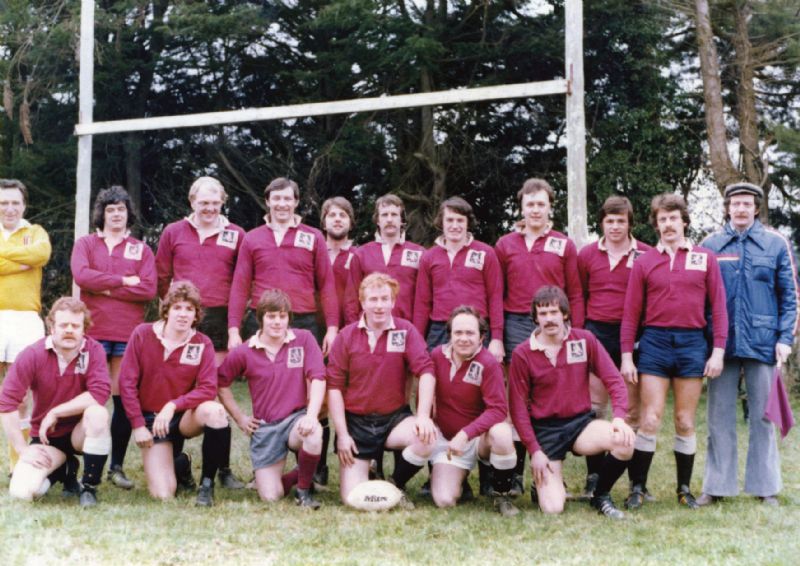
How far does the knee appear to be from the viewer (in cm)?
460

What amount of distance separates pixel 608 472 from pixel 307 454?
5.27 ft

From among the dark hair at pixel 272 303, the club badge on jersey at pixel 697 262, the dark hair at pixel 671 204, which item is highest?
the dark hair at pixel 671 204

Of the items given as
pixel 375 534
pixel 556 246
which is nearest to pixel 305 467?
pixel 375 534

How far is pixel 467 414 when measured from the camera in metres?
4.69

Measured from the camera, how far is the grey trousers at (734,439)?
471 cm

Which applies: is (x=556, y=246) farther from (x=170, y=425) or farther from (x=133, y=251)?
(x=133, y=251)

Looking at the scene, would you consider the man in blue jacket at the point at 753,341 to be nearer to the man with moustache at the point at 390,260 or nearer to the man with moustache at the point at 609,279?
the man with moustache at the point at 609,279

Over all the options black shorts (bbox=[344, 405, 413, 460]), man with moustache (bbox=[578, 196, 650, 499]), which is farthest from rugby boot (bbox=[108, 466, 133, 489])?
man with moustache (bbox=[578, 196, 650, 499])

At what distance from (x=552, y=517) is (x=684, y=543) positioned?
71 centimetres

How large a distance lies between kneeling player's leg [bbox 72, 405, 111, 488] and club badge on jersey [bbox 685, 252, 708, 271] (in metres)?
3.26

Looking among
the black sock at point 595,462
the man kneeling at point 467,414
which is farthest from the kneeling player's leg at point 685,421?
the man kneeling at point 467,414

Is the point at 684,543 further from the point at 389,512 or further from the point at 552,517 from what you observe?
the point at 389,512

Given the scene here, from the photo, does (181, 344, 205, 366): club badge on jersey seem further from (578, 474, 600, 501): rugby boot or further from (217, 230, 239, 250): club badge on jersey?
(578, 474, 600, 501): rugby boot

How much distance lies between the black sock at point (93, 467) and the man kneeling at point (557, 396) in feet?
7.26
